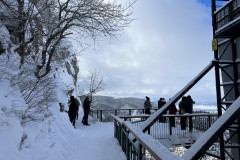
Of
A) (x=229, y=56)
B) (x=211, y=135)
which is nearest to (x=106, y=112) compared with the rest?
(x=229, y=56)

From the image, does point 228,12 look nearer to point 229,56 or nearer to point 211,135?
point 229,56

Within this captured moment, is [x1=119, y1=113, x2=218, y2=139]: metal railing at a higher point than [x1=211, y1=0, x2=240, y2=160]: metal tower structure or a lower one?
lower

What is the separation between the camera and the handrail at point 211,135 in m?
3.76

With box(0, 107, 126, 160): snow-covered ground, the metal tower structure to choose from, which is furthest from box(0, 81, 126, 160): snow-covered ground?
the metal tower structure

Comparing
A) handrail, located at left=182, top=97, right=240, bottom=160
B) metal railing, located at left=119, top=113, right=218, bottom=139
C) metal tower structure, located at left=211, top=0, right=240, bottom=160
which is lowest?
metal railing, located at left=119, top=113, right=218, bottom=139

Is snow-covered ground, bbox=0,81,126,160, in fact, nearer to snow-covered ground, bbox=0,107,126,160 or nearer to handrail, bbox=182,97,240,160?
snow-covered ground, bbox=0,107,126,160

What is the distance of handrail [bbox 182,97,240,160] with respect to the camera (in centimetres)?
376

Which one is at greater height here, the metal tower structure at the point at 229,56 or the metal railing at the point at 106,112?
the metal tower structure at the point at 229,56

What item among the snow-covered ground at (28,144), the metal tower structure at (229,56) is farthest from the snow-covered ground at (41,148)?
the metal tower structure at (229,56)

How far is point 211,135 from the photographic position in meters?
4.16

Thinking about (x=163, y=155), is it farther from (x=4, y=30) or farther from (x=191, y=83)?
(x=4, y=30)

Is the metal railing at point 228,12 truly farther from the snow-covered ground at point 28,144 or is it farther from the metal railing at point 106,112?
the metal railing at point 106,112

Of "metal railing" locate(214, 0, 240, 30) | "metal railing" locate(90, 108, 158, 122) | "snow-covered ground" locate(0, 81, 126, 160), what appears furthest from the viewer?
"metal railing" locate(90, 108, 158, 122)

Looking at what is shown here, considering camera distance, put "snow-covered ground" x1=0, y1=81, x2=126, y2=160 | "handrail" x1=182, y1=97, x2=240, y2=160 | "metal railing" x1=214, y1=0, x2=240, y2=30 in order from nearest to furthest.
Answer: "handrail" x1=182, y1=97, x2=240, y2=160
"snow-covered ground" x1=0, y1=81, x2=126, y2=160
"metal railing" x1=214, y1=0, x2=240, y2=30
